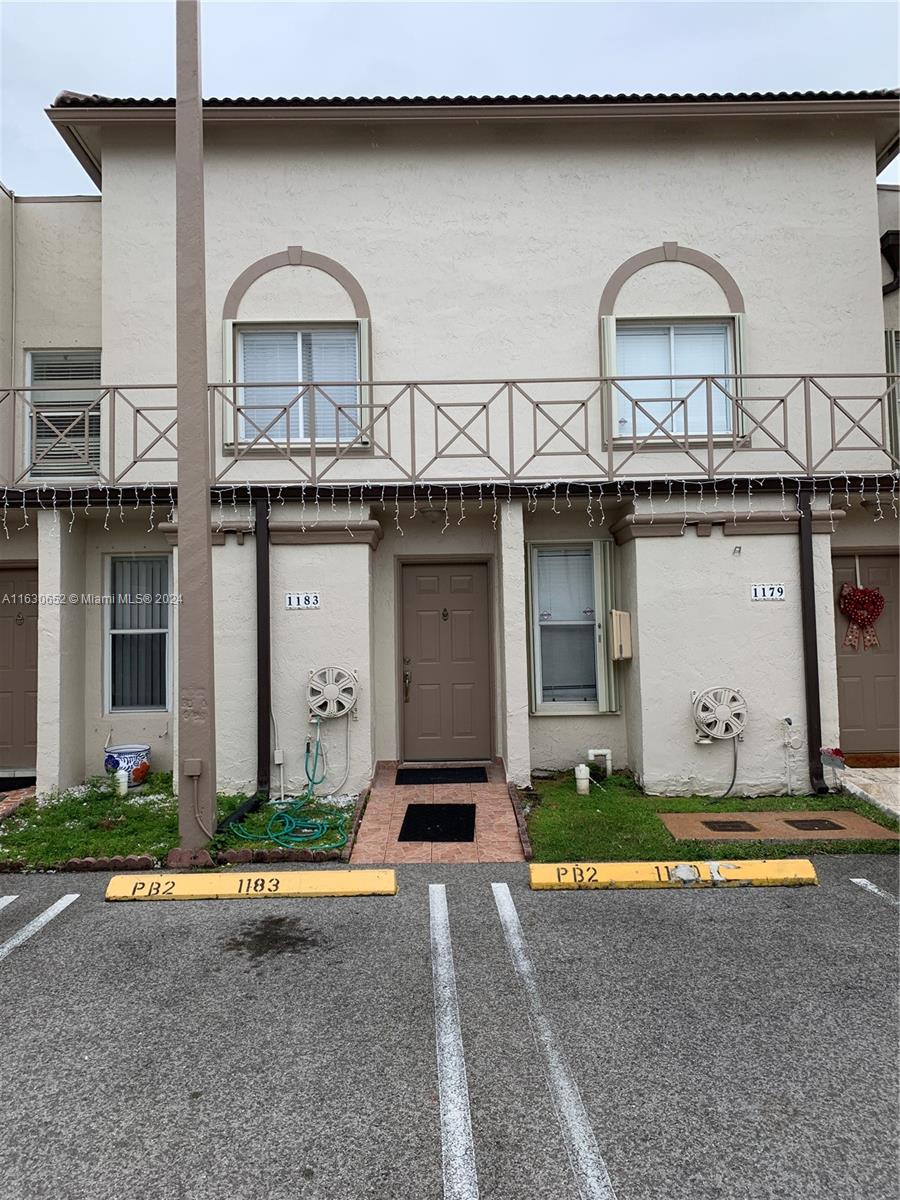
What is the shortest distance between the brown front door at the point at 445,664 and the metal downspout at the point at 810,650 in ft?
11.1

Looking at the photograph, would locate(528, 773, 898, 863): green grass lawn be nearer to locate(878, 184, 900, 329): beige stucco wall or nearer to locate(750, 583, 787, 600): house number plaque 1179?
locate(750, 583, 787, 600): house number plaque 1179

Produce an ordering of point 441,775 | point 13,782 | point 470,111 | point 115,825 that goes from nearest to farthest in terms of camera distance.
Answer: point 115,825 → point 441,775 → point 470,111 → point 13,782

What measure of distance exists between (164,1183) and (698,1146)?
6.22 feet

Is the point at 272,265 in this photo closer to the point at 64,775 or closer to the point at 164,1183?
the point at 64,775

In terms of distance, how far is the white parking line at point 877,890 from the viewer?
202 inches

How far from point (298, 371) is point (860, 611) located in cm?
714

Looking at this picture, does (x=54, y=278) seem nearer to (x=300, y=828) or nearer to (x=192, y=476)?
(x=192, y=476)

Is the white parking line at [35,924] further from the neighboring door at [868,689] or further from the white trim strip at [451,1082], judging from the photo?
the neighboring door at [868,689]

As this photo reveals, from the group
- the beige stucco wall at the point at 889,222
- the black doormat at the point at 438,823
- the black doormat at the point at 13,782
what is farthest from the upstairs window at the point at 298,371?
the beige stucco wall at the point at 889,222

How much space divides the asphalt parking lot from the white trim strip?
1cm

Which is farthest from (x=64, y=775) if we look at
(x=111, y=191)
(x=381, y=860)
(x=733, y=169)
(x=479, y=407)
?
(x=733, y=169)

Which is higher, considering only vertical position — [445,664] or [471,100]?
[471,100]

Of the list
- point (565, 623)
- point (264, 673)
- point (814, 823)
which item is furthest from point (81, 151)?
point (814, 823)

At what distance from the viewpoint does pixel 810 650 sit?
766 cm
